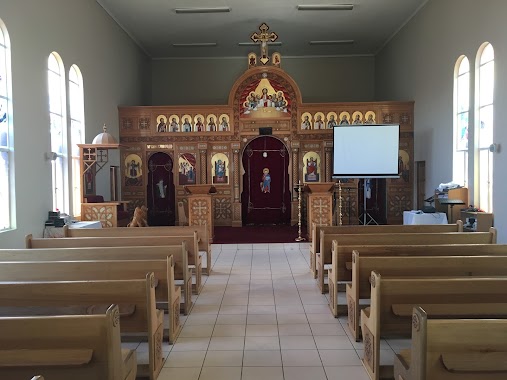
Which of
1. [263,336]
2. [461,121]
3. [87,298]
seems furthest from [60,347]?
[461,121]

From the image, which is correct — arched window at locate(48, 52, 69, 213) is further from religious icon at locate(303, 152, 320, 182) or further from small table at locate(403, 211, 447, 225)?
small table at locate(403, 211, 447, 225)

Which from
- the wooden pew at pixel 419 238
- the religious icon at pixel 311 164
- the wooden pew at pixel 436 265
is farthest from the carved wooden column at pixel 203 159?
the wooden pew at pixel 436 265

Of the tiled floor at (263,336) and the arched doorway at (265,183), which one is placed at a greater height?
the arched doorway at (265,183)

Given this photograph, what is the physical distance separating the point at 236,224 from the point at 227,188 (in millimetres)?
949

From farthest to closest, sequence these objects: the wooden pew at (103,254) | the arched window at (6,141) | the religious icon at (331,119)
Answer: the religious icon at (331,119), the arched window at (6,141), the wooden pew at (103,254)

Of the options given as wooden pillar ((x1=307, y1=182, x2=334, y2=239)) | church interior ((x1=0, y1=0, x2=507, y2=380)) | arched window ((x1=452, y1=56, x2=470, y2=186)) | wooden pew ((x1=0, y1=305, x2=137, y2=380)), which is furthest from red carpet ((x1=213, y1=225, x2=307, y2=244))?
wooden pew ((x1=0, y1=305, x2=137, y2=380))

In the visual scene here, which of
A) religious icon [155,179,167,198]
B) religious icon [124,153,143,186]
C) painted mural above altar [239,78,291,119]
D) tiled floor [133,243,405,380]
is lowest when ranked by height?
tiled floor [133,243,405,380]

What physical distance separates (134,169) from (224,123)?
2535mm

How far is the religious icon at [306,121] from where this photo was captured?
12.0 meters

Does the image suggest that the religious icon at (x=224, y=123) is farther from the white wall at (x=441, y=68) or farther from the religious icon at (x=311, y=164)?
the white wall at (x=441, y=68)

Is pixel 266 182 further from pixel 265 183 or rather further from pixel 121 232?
pixel 121 232

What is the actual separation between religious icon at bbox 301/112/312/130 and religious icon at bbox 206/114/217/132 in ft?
7.28

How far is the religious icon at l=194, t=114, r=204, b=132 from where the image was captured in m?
12.0

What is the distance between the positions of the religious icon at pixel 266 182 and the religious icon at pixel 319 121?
176 cm
